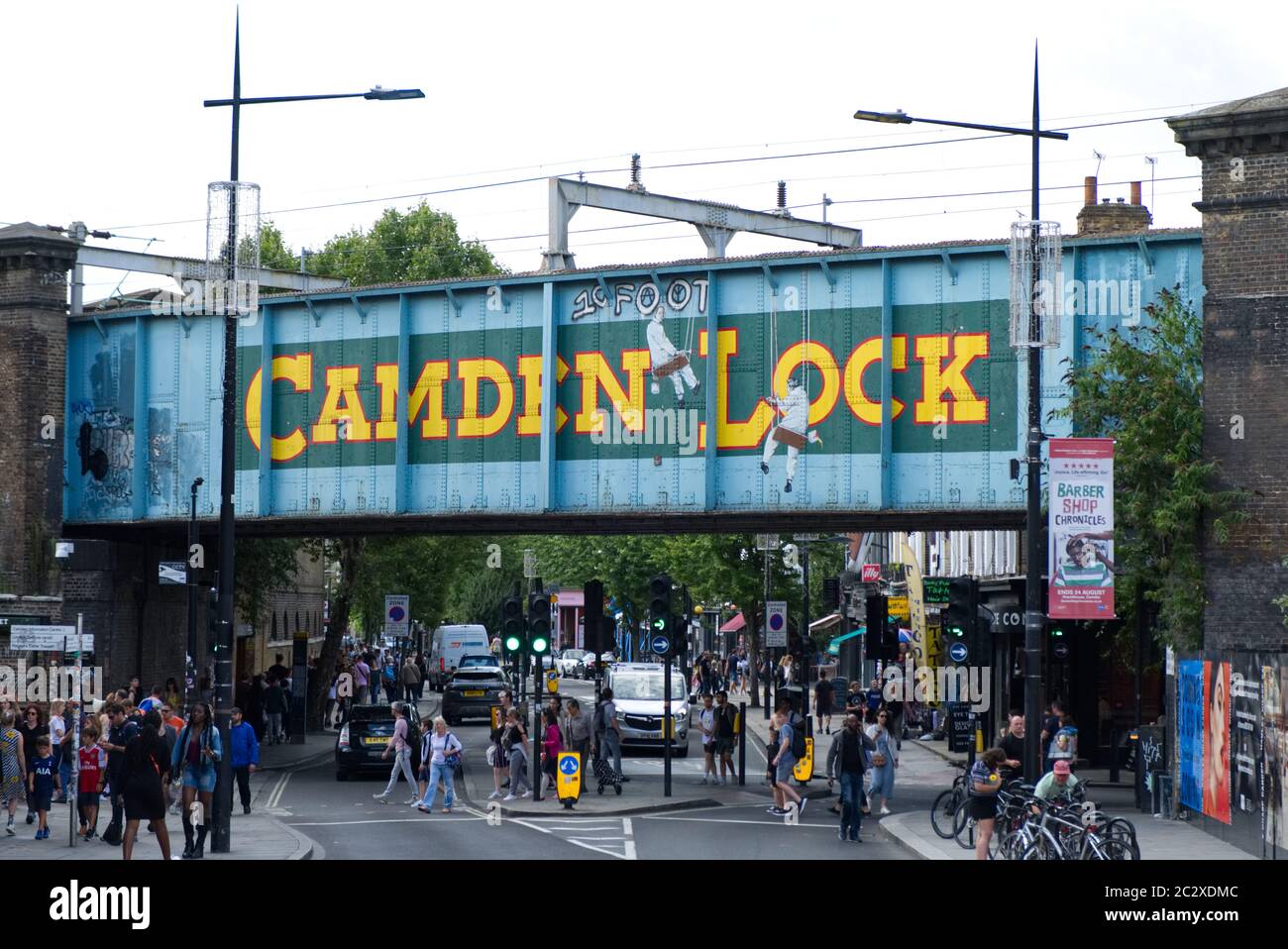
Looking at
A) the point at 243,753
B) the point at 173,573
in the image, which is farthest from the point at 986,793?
the point at 173,573

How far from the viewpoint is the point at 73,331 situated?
3553cm

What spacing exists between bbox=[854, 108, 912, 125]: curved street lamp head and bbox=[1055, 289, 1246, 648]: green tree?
23.8ft

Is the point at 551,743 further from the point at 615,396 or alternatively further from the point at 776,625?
the point at 776,625

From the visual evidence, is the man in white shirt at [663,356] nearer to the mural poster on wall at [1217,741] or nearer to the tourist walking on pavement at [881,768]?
the tourist walking on pavement at [881,768]

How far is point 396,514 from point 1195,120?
606 inches

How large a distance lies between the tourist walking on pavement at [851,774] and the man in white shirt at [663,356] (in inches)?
298

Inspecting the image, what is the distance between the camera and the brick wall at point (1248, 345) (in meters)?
26.5

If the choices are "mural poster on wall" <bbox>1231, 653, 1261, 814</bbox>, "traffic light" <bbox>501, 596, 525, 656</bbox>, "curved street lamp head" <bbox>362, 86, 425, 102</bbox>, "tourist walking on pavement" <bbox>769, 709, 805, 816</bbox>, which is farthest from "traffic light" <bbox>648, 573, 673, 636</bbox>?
"curved street lamp head" <bbox>362, 86, 425, 102</bbox>

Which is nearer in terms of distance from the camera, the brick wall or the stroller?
the brick wall

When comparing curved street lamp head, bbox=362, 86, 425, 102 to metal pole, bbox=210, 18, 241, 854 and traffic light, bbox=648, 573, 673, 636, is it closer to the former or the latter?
metal pole, bbox=210, 18, 241, 854

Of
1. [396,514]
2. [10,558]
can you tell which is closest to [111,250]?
[10,558]

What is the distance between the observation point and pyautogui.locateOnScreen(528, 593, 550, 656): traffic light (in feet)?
96.6

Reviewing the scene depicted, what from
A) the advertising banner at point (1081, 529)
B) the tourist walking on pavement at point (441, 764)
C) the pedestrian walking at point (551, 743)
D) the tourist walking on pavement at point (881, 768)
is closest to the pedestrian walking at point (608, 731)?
the pedestrian walking at point (551, 743)
